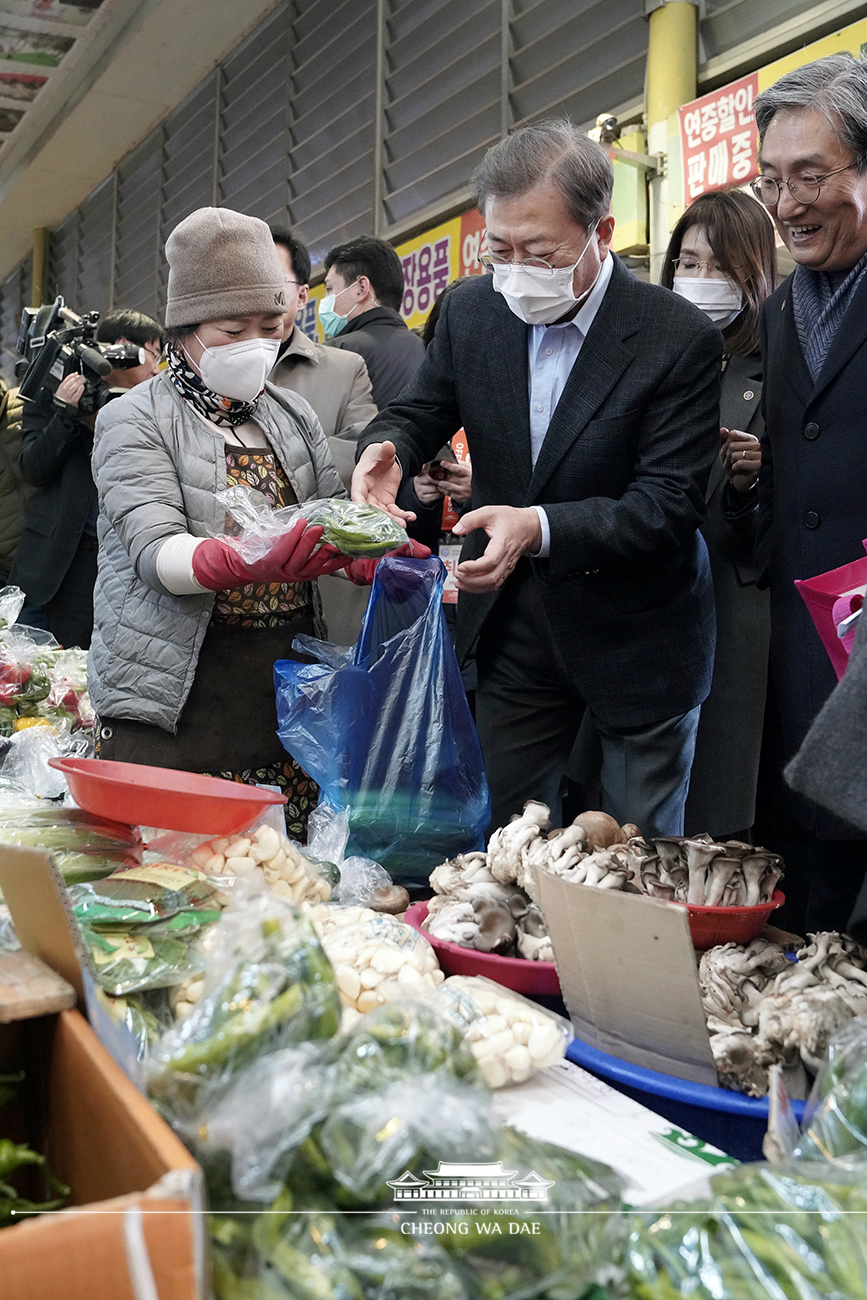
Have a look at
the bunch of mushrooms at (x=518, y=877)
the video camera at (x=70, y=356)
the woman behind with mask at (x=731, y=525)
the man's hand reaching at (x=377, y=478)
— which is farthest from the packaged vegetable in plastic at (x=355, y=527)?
the video camera at (x=70, y=356)

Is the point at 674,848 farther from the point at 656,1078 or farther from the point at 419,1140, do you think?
the point at 419,1140

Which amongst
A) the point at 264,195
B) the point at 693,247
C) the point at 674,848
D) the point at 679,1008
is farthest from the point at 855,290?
the point at 264,195

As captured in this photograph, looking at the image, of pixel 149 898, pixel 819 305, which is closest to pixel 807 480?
pixel 819 305

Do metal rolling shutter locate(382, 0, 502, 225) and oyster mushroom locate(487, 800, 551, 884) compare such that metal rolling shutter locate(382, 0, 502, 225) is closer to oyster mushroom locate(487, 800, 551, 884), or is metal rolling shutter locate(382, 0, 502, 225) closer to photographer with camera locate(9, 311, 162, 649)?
photographer with camera locate(9, 311, 162, 649)

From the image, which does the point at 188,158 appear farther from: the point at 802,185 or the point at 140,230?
the point at 802,185

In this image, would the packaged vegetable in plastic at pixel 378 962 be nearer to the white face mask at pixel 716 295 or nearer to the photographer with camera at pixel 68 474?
the white face mask at pixel 716 295

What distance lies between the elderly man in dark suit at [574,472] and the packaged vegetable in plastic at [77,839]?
2.11ft

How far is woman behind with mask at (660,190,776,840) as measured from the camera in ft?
7.19

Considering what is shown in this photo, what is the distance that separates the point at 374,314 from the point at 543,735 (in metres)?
1.79

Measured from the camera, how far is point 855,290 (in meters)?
1.57

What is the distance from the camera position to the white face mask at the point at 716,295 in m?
2.21

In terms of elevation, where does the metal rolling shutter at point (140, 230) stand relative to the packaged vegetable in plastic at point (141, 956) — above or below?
above

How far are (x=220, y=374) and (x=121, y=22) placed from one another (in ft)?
20.6

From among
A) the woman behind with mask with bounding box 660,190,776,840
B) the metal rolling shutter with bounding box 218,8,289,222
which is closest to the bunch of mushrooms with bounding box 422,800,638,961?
the woman behind with mask with bounding box 660,190,776,840
